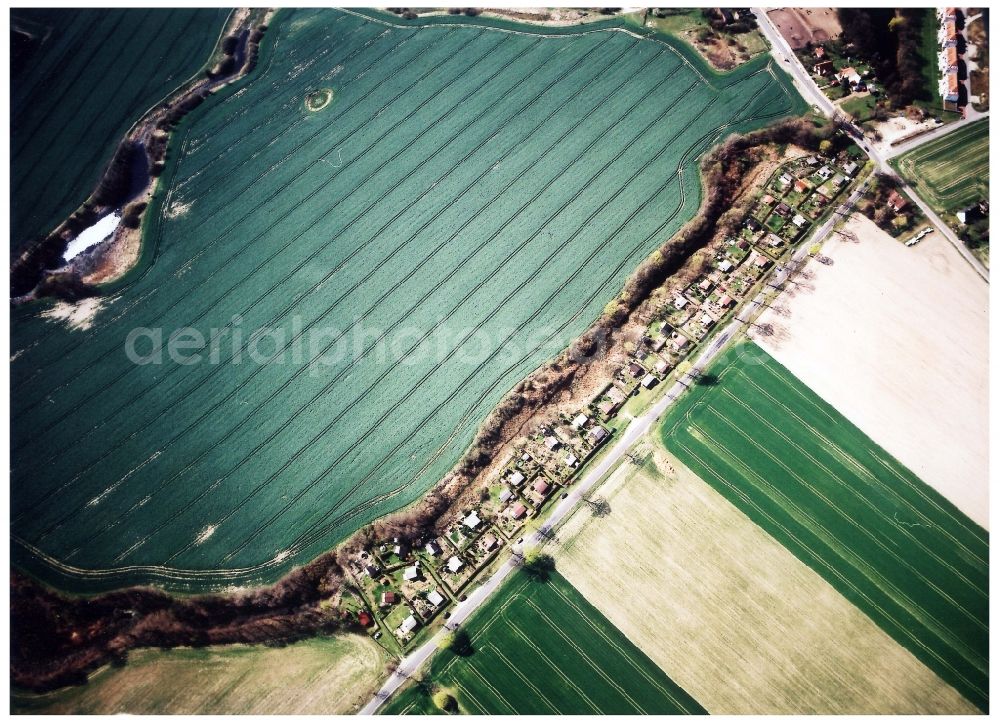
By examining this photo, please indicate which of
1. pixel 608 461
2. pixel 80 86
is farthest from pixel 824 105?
pixel 80 86

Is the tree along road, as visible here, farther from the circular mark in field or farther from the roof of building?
the circular mark in field

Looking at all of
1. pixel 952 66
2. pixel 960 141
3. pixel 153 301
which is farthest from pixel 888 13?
pixel 153 301

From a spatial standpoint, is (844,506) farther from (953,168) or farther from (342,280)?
(342,280)

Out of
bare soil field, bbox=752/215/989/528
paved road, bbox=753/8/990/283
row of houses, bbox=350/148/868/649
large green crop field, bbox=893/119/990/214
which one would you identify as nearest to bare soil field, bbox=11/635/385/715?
row of houses, bbox=350/148/868/649

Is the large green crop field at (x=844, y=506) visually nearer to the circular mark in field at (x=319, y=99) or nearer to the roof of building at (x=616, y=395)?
the roof of building at (x=616, y=395)

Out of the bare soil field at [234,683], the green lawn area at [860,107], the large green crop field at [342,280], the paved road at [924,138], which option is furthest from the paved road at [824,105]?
the bare soil field at [234,683]

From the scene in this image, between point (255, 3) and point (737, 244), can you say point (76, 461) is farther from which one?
point (737, 244)
